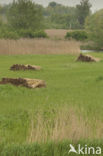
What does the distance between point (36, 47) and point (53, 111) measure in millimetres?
24593

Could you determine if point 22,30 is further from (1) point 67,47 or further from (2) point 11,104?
(2) point 11,104

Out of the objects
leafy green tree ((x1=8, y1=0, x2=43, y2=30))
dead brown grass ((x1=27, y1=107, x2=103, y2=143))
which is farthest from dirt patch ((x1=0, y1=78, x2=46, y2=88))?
leafy green tree ((x1=8, y1=0, x2=43, y2=30))

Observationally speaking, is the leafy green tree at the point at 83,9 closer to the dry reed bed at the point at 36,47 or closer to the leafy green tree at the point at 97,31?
the leafy green tree at the point at 97,31

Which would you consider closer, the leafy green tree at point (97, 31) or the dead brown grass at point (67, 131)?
the dead brown grass at point (67, 131)

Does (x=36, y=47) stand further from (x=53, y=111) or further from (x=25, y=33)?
(x=53, y=111)

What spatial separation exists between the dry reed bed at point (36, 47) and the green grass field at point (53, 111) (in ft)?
33.7

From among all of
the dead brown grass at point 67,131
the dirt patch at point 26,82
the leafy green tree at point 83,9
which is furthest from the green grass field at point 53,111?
the leafy green tree at point 83,9

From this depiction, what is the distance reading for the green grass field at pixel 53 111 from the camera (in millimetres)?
7047

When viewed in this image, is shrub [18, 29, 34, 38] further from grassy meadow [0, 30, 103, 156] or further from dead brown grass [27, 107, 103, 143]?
dead brown grass [27, 107, 103, 143]

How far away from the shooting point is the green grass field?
23.1 ft

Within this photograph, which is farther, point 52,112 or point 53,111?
point 53,111

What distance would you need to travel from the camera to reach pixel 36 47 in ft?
115

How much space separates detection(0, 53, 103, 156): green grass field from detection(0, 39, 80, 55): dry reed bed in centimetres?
1026

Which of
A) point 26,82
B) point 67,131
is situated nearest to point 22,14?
point 26,82
